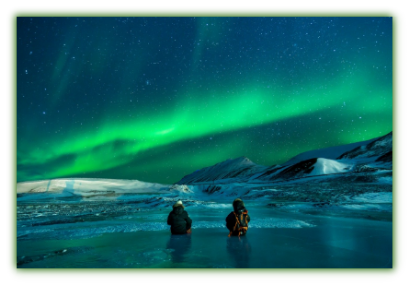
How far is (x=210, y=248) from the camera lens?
22.0ft

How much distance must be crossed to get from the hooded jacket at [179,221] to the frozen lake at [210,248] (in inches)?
11.5

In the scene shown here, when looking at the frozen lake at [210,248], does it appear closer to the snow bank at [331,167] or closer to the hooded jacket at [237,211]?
the hooded jacket at [237,211]

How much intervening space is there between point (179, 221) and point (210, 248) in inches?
72.1

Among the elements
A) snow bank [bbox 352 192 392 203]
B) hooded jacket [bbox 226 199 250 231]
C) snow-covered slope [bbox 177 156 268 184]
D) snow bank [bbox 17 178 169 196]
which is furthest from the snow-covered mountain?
hooded jacket [bbox 226 199 250 231]

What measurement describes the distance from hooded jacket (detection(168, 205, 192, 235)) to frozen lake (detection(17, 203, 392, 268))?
11.5 inches

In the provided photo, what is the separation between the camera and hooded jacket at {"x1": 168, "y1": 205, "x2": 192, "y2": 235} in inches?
327

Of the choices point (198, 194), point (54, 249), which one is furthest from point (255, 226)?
point (198, 194)

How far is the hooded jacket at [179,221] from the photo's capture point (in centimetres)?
830

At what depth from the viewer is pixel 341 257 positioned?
238 inches

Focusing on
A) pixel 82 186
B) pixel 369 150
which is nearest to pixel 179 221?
pixel 82 186

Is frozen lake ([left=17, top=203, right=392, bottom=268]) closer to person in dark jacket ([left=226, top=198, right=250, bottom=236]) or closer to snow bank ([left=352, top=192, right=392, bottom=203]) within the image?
person in dark jacket ([left=226, top=198, right=250, bottom=236])

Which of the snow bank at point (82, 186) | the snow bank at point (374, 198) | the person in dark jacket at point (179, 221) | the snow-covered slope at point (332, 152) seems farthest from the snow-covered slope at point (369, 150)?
the person in dark jacket at point (179, 221)

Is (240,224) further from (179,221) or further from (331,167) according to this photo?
(331,167)

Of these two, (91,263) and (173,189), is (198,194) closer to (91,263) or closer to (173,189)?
(173,189)
